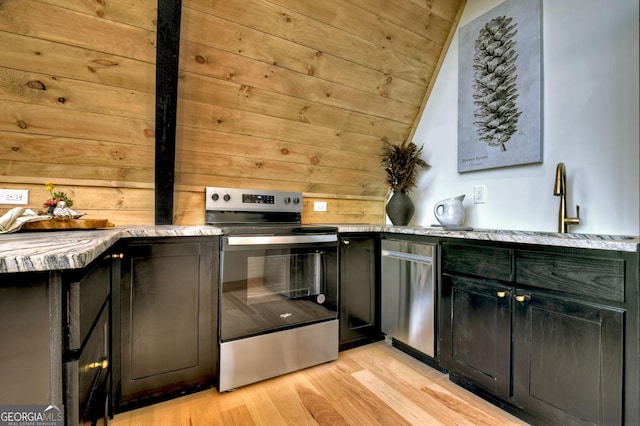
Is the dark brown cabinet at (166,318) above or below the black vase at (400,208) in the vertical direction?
below

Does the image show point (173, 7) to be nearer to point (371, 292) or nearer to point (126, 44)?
point (126, 44)

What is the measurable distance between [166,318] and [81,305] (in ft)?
2.85

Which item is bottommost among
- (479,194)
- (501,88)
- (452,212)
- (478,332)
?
(478,332)

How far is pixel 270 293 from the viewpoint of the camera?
193cm

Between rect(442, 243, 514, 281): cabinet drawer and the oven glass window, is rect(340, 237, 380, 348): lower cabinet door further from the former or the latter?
rect(442, 243, 514, 281): cabinet drawer

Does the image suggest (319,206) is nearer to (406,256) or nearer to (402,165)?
(402,165)

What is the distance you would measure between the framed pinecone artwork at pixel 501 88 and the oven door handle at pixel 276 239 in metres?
1.21

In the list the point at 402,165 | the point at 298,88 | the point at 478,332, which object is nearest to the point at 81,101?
the point at 298,88

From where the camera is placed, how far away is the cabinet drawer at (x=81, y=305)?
2.68ft

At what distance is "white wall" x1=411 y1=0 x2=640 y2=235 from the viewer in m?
1.60

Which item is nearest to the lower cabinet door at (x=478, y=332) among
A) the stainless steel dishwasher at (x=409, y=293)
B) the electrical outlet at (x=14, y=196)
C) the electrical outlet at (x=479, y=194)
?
the stainless steel dishwasher at (x=409, y=293)

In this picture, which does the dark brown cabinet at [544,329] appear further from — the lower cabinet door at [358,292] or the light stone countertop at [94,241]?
the lower cabinet door at [358,292]

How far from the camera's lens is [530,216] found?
2.00 m

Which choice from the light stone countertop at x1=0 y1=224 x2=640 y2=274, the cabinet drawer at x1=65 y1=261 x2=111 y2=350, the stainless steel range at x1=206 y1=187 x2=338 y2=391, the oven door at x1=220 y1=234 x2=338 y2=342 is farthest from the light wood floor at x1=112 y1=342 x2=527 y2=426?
the light stone countertop at x1=0 y1=224 x2=640 y2=274
